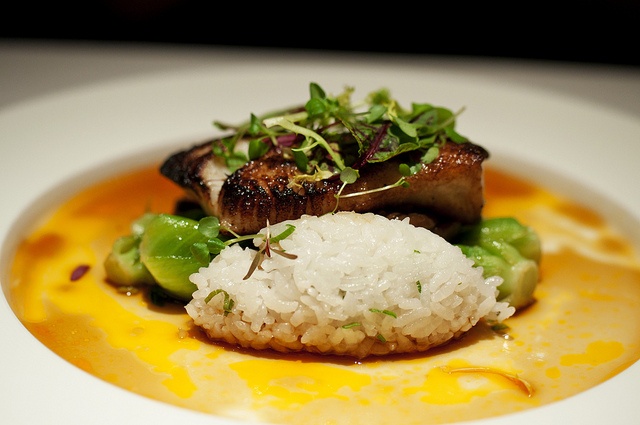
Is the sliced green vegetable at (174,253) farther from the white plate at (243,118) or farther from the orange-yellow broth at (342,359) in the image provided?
the white plate at (243,118)

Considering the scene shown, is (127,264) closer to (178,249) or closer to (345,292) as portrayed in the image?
(178,249)

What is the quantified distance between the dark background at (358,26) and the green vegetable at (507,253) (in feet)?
15.9

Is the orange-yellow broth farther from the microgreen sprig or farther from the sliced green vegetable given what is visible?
the microgreen sprig

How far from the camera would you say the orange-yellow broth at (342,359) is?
9.11 feet

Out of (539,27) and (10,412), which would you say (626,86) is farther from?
(10,412)

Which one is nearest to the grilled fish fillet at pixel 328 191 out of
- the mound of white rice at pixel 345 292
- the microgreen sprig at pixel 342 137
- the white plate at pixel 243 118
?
the microgreen sprig at pixel 342 137

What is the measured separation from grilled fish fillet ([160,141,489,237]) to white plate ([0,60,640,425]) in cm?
107

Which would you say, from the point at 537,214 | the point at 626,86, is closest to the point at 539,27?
the point at 626,86

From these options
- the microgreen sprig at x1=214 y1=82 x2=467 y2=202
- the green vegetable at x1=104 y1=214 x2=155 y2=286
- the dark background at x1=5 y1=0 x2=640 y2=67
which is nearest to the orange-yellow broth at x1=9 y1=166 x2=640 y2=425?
the green vegetable at x1=104 y1=214 x2=155 y2=286

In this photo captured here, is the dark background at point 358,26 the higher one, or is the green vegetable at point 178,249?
the dark background at point 358,26

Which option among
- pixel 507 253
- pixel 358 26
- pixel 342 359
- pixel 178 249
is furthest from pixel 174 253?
pixel 358 26

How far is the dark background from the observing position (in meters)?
8.02

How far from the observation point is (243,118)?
523cm

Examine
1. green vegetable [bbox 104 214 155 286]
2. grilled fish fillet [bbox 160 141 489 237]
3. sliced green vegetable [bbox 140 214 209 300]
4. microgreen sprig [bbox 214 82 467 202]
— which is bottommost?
green vegetable [bbox 104 214 155 286]
